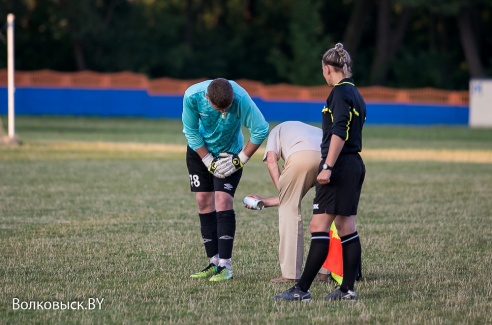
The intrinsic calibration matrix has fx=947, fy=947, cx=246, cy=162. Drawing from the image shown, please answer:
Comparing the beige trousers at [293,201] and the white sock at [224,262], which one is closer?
the beige trousers at [293,201]

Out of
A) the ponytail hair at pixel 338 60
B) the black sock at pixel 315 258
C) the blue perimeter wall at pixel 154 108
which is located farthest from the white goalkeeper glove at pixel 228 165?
the blue perimeter wall at pixel 154 108

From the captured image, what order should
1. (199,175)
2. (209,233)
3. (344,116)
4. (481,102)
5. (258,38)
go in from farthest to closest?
(258,38)
(481,102)
(209,233)
(199,175)
(344,116)

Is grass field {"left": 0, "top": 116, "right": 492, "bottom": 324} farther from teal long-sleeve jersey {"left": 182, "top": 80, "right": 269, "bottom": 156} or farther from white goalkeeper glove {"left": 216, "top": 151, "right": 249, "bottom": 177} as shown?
teal long-sleeve jersey {"left": 182, "top": 80, "right": 269, "bottom": 156}

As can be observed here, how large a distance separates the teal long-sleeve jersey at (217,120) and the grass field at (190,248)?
48.8 inches

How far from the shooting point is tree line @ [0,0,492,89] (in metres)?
52.5

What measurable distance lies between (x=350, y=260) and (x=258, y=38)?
181ft

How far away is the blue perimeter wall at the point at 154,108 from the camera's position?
43.9 meters

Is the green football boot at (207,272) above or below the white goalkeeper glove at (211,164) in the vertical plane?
below

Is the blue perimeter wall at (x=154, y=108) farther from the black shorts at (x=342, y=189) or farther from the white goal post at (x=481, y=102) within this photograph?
the black shorts at (x=342, y=189)

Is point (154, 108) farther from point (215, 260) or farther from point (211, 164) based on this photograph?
point (211, 164)

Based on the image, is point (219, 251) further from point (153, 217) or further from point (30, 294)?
point (153, 217)

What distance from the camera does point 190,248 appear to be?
1028 centimetres

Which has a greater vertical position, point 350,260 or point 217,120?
point 217,120

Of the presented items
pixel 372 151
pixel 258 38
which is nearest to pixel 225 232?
pixel 372 151
